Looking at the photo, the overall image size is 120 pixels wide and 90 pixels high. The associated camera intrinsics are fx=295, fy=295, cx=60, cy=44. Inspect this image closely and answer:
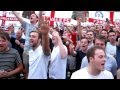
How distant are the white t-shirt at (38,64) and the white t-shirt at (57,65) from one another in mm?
70

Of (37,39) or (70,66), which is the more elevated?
(37,39)

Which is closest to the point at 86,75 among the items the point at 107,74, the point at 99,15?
the point at 107,74

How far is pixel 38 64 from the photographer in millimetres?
3174

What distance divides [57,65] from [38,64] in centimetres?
21

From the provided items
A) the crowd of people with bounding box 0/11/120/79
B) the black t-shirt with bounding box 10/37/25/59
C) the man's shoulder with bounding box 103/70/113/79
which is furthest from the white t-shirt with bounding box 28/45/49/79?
the man's shoulder with bounding box 103/70/113/79

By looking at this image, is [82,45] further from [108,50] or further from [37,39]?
[37,39]

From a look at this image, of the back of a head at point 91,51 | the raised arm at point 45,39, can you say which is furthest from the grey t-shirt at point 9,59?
the back of a head at point 91,51

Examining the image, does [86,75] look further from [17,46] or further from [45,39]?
[17,46]

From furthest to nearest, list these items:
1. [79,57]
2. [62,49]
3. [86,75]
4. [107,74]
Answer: [79,57] < [62,49] < [107,74] < [86,75]

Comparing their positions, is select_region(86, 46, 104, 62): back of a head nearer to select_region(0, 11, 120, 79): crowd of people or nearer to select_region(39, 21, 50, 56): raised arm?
select_region(0, 11, 120, 79): crowd of people

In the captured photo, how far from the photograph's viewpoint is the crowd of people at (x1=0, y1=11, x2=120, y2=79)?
314 cm

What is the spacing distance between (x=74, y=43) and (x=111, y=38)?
0.43 meters
